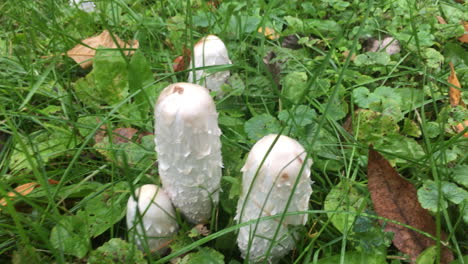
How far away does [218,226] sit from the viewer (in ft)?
4.09

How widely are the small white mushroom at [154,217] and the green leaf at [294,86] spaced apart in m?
0.66

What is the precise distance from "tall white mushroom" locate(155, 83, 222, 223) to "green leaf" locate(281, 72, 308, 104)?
555 millimetres

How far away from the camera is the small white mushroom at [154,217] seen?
3.47 feet

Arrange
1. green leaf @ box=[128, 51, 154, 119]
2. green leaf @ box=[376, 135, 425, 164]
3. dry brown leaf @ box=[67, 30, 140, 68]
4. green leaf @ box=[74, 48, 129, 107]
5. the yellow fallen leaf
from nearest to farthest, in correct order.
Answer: green leaf @ box=[376, 135, 425, 164] → green leaf @ box=[128, 51, 154, 119] → green leaf @ box=[74, 48, 129, 107] → dry brown leaf @ box=[67, 30, 140, 68] → the yellow fallen leaf

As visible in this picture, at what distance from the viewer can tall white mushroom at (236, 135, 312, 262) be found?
2.96ft

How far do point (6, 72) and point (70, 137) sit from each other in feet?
1.97

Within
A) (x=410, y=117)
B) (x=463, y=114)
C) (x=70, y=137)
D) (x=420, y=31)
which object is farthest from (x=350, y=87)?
(x=70, y=137)

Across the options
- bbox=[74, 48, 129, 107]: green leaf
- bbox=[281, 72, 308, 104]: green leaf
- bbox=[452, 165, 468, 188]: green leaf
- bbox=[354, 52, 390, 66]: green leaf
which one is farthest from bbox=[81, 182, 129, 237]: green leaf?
bbox=[354, 52, 390, 66]: green leaf

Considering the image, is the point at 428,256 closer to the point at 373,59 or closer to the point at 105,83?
the point at 373,59

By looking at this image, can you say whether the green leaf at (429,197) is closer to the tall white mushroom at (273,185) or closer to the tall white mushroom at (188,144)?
the tall white mushroom at (273,185)

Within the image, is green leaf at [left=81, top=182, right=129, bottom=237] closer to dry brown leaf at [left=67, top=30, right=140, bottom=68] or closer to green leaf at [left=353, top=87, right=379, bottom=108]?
dry brown leaf at [left=67, top=30, right=140, bottom=68]

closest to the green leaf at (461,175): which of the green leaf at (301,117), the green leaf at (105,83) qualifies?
the green leaf at (301,117)

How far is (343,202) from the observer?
45.8 inches

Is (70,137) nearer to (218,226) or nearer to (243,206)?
(218,226)
